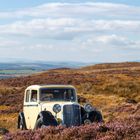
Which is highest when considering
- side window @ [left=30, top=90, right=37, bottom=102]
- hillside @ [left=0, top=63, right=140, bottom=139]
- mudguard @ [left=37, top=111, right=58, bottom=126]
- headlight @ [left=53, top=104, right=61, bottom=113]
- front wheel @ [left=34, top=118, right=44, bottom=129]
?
side window @ [left=30, top=90, right=37, bottom=102]

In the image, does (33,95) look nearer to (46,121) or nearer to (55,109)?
(55,109)

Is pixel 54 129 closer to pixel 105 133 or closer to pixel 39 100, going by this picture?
pixel 105 133

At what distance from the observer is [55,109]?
67.7ft

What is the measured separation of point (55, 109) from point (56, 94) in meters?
1.87

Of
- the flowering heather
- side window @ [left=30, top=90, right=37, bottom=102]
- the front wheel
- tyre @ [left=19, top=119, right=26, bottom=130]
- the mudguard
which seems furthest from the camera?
tyre @ [left=19, top=119, right=26, bottom=130]

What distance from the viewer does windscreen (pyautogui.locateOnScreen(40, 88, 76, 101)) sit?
22203mm

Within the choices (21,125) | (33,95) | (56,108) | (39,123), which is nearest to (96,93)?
(21,125)

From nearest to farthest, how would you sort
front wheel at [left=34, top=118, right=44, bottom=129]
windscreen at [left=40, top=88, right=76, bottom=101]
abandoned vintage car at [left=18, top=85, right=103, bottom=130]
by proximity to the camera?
front wheel at [left=34, top=118, right=44, bottom=129], abandoned vintage car at [left=18, top=85, right=103, bottom=130], windscreen at [left=40, top=88, right=76, bottom=101]

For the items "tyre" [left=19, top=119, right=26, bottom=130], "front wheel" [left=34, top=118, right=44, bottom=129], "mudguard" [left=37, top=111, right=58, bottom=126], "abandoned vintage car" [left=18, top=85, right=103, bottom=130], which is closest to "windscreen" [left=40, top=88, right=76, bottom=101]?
"abandoned vintage car" [left=18, top=85, right=103, bottom=130]

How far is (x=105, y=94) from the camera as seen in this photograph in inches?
2142

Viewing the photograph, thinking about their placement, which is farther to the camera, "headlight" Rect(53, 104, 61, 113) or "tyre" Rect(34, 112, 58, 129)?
"headlight" Rect(53, 104, 61, 113)

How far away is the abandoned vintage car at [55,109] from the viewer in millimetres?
20567

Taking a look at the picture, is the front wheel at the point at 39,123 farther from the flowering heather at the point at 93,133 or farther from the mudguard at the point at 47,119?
the flowering heather at the point at 93,133

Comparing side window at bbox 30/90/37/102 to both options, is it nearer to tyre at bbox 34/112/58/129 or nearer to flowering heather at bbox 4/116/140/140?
tyre at bbox 34/112/58/129
